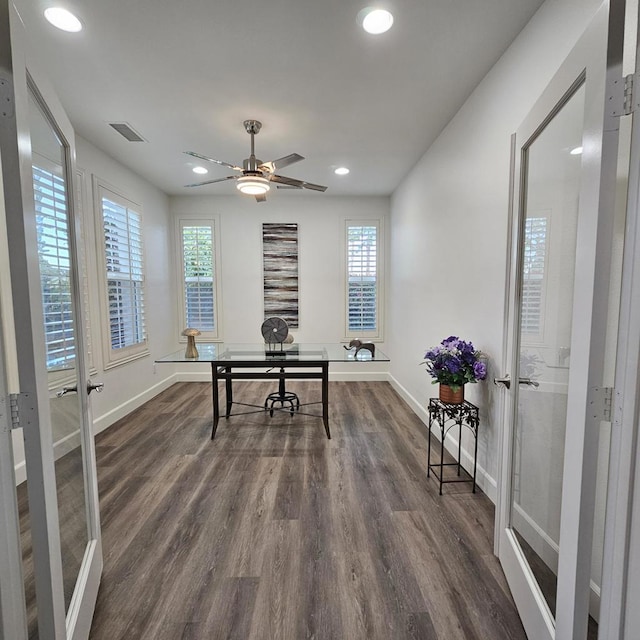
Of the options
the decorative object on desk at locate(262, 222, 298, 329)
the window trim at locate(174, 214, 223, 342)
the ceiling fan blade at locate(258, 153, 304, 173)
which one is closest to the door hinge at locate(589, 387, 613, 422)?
the ceiling fan blade at locate(258, 153, 304, 173)

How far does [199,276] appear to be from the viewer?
5242 millimetres

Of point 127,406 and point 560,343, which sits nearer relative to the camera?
point 560,343

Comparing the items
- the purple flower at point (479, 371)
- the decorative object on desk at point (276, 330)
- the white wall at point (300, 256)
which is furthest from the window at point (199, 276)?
the purple flower at point (479, 371)

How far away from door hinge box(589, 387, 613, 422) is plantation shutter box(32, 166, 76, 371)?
1.73m

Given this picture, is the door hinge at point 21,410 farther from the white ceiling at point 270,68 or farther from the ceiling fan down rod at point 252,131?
the ceiling fan down rod at point 252,131

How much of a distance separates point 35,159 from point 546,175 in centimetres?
193

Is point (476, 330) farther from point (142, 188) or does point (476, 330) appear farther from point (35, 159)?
point (142, 188)

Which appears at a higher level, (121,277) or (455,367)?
(121,277)

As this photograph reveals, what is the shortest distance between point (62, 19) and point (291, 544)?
3182 mm

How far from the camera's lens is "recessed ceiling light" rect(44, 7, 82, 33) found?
68.6 inches

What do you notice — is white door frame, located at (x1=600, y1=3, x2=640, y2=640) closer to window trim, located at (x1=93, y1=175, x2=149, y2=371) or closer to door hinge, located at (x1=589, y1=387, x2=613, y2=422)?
door hinge, located at (x1=589, y1=387, x2=613, y2=422)

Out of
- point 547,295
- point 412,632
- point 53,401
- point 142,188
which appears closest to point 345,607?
point 412,632

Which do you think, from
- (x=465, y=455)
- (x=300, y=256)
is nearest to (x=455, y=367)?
(x=465, y=455)

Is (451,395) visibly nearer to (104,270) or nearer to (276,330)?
(276,330)
